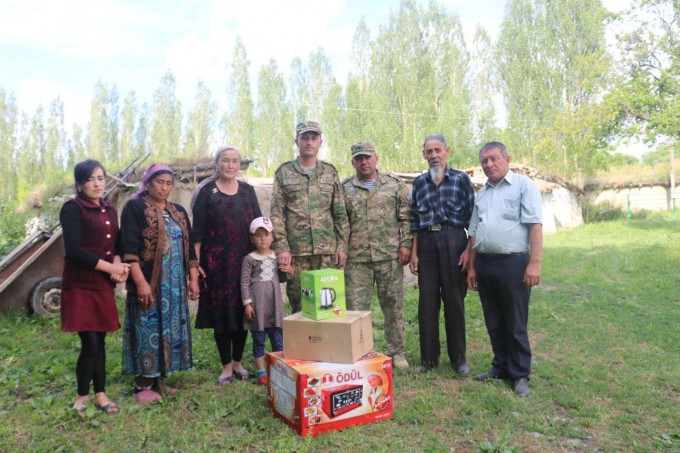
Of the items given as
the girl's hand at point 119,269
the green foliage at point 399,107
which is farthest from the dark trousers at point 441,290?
the green foliage at point 399,107

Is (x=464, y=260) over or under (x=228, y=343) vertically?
over

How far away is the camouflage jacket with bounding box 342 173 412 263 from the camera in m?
4.27

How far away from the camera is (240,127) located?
A: 2772cm

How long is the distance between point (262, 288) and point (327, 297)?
76 cm

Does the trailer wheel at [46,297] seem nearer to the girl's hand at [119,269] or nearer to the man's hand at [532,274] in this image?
the girl's hand at [119,269]

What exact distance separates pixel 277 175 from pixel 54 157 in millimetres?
32581

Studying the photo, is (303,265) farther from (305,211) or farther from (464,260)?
(464,260)

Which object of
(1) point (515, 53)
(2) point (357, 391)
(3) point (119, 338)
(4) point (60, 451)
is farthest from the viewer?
(1) point (515, 53)

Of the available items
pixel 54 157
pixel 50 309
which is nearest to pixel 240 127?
pixel 54 157

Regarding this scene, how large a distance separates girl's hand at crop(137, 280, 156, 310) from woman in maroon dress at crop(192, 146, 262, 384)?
0.49 meters

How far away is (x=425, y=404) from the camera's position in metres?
3.49

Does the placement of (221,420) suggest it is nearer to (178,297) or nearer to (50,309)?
(178,297)

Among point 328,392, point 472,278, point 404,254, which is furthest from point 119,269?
point 472,278

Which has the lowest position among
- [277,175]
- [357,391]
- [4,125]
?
[357,391]
